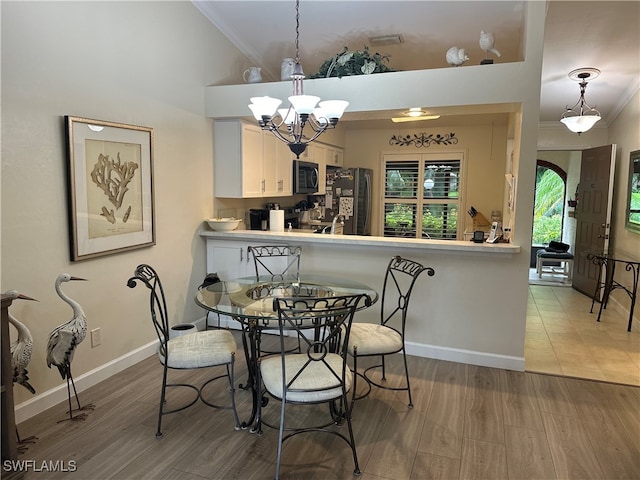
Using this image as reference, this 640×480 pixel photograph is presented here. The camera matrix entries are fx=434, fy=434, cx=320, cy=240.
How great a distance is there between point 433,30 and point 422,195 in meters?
2.98

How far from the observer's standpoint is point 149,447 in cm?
235

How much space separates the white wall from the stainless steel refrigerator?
7.88 feet

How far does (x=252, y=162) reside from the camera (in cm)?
426

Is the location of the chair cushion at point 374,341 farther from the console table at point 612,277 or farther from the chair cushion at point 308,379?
the console table at point 612,277

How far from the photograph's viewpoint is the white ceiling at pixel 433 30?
3541 millimetres

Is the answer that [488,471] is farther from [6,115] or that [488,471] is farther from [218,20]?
[218,20]

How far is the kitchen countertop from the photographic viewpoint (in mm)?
3248

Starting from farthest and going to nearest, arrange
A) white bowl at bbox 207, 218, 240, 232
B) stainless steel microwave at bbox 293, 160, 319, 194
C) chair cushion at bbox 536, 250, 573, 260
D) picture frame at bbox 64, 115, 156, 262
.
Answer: chair cushion at bbox 536, 250, 573, 260 → stainless steel microwave at bbox 293, 160, 319, 194 → white bowl at bbox 207, 218, 240, 232 → picture frame at bbox 64, 115, 156, 262

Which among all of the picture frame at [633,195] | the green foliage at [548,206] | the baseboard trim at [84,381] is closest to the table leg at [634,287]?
the picture frame at [633,195]

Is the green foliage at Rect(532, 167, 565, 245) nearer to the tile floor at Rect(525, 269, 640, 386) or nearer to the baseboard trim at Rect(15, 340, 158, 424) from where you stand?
the tile floor at Rect(525, 269, 640, 386)

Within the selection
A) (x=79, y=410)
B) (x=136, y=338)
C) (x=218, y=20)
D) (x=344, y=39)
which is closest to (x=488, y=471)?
(x=79, y=410)

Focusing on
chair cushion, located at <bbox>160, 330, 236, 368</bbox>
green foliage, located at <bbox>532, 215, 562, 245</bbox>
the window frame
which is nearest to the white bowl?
chair cushion, located at <bbox>160, 330, 236, 368</bbox>

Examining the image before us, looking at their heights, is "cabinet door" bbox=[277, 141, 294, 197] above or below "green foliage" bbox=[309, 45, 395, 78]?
below

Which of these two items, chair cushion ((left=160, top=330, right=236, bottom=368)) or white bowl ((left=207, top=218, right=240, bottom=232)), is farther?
white bowl ((left=207, top=218, right=240, bottom=232))
